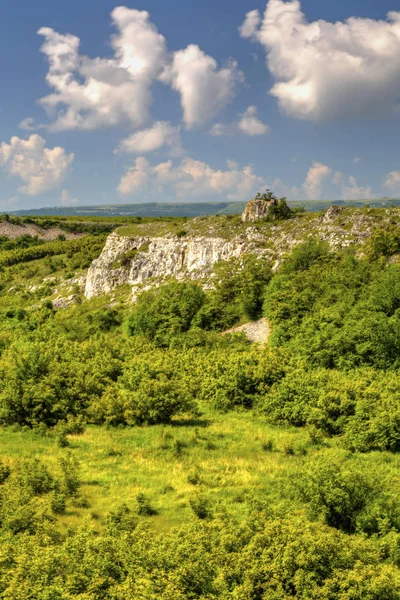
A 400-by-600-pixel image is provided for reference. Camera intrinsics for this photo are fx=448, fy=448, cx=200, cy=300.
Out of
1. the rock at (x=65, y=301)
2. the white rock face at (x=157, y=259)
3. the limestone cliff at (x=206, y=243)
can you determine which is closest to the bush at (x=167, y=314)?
the limestone cliff at (x=206, y=243)

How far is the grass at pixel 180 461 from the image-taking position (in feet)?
81.7

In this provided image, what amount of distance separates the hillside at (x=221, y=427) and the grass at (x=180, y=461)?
0.18 meters

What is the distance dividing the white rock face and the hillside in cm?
59

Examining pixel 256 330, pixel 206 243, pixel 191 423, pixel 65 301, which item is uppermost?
pixel 206 243

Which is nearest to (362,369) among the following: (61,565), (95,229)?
(61,565)

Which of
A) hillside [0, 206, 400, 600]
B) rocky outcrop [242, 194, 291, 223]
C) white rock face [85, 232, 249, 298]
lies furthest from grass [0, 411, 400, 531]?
rocky outcrop [242, 194, 291, 223]

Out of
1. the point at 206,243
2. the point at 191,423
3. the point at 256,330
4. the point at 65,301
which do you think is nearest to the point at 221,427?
the point at 191,423

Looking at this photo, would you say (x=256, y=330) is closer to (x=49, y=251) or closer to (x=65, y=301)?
(x=65, y=301)

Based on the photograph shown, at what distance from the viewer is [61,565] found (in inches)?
666

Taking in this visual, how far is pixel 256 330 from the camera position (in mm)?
66125

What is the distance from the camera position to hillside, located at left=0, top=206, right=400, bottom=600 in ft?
53.3

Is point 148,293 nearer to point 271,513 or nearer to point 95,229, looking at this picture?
point 271,513

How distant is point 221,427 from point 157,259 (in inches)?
2429

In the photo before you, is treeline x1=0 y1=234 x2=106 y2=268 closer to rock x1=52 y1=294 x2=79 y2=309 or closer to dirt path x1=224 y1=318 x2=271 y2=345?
rock x1=52 y1=294 x2=79 y2=309
